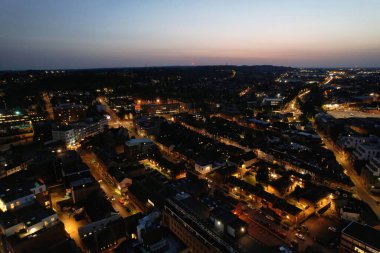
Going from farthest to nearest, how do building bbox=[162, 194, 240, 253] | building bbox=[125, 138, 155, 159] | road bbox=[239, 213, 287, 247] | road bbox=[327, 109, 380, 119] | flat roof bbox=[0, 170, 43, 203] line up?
road bbox=[327, 109, 380, 119] < building bbox=[125, 138, 155, 159] < flat roof bbox=[0, 170, 43, 203] < road bbox=[239, 213, 287, 247] < building bbox=[162, 194, 240, 253]

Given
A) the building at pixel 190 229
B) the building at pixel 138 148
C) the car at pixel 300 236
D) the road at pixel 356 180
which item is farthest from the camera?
the building at pixel 138 148

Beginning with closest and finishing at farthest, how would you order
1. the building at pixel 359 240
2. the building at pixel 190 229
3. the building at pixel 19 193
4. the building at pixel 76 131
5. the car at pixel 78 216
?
the building at pixel 190 229 < the building at pixel 359 240 < the building at pixel 19 193 < the car at pixel 78 216 < the building at pixel 76 131

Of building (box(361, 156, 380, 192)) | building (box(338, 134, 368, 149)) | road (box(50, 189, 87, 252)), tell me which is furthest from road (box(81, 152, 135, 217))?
building (box(338, 134, 368, 149))

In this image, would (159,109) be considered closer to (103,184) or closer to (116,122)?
(116,122)

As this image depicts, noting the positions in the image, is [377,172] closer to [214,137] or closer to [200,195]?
[200,195]

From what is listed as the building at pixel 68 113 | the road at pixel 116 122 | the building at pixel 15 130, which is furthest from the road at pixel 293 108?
the building at pixel 15 130

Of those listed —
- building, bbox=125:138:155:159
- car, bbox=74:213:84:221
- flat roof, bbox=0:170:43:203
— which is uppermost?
flat roof, bbox=0:170:43:203

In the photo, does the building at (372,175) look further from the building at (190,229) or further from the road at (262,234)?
the building at (190,229)

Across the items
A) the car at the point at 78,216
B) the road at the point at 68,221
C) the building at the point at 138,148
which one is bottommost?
the road at the point at 68,221

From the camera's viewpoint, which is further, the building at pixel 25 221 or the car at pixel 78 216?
the car at pixel 78 216

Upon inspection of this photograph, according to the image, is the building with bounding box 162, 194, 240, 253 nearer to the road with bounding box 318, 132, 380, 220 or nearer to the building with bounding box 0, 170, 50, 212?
the building with bounding box 0, 170, 50, 212
